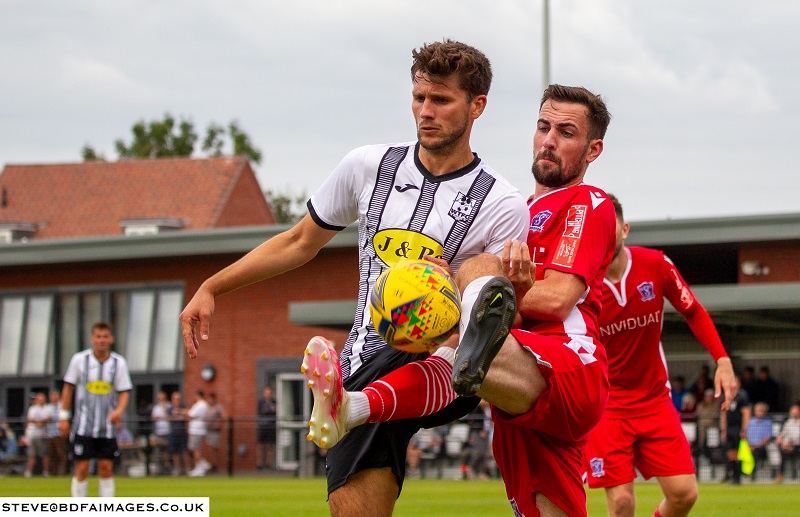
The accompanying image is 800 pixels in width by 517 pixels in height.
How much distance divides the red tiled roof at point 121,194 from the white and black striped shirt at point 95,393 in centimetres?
3481

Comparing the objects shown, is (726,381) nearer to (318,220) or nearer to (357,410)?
(318,220)

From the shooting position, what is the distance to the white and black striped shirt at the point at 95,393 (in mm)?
15459

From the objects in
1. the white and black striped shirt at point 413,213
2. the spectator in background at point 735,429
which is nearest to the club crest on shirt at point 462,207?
the white and black striped shirt at point 413,213

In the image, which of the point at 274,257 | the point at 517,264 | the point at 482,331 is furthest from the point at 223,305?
the point at 482,331

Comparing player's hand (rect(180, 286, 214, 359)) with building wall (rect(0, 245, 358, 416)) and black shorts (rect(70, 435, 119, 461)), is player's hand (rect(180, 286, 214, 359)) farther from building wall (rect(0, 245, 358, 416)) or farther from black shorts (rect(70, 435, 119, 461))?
building wall (rect(0, 245, 358, 416))

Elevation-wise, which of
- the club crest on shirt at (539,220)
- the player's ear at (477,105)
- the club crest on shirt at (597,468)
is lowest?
the club crest on shirt at (597,468)

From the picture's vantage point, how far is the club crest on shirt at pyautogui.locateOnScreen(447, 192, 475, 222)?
232 inches

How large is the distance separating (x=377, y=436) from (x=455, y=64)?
1.76 m

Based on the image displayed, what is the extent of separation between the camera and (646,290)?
8.95 metres

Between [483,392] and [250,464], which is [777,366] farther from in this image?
[483,392]

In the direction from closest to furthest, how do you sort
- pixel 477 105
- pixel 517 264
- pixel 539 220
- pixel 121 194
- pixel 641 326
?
pixel 517 264, pixel 477 105, pixel 539 220, pixel 641 326, pixel 121 194

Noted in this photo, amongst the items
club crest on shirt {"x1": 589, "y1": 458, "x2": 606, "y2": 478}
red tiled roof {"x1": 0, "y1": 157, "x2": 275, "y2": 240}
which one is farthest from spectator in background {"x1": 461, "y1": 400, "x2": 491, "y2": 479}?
red tiled roof {"x1": 0, "y1": 157, "x2": 275, "y2": 240}

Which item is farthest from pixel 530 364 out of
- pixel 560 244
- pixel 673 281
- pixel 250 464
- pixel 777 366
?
pixel 777 366

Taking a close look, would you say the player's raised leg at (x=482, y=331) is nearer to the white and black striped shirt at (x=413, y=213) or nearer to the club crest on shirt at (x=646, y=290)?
the white and black striped shirt at (x=413, y=213)
